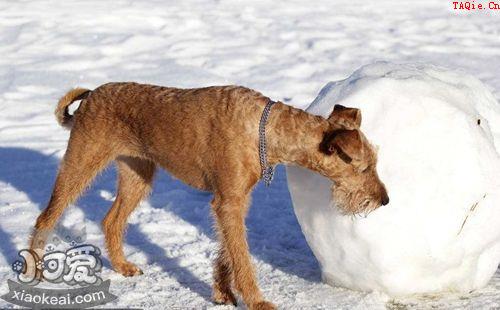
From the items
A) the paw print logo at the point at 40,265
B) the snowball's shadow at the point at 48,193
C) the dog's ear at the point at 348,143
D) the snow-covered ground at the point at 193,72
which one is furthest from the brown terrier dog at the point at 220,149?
the snow-covered ground at the point at 193,72

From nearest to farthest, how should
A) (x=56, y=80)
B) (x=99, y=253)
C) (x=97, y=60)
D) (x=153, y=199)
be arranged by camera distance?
(x=99, y=253)
(x=153, y=199)
(x=56, y=80)
(x=97, y=60)

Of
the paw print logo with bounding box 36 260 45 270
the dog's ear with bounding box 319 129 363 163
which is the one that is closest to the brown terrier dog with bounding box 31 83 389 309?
the dog's ear with bounding box 319 129 363 163

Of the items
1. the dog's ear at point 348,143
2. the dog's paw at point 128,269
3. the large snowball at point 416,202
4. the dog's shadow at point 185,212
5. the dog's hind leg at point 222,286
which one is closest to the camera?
the dog's ear at point 348,143

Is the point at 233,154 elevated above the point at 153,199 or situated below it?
above

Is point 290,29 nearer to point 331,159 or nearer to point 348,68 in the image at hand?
point 348,68

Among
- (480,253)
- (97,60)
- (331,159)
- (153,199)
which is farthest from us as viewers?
(97,60)

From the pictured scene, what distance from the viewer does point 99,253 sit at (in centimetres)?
506

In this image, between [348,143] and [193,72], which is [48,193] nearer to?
[348,143]

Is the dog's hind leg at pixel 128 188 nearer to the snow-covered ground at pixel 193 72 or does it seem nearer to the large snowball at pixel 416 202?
the snow-covered ground at pixel 193 72

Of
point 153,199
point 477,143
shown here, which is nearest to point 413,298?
point 477,143

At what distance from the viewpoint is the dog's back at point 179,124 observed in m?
4.23

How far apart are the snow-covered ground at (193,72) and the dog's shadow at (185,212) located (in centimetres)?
1

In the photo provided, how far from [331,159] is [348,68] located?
5.96 meters

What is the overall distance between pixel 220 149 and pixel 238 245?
512 millimetres
